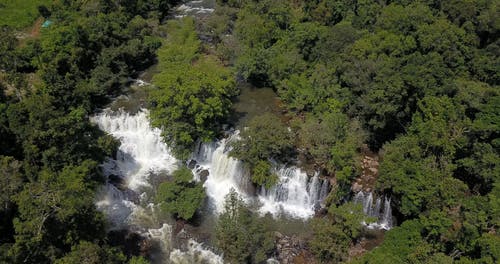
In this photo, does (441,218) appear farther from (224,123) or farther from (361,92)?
(224,123)

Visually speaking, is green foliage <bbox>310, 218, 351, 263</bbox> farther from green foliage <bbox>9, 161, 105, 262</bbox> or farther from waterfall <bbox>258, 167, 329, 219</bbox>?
green foliage <bbox>9, 161, 105, 262</bbox>

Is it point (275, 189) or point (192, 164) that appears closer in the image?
point (275, 189)

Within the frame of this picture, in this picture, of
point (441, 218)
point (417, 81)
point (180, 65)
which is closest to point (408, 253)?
point (441, 218)

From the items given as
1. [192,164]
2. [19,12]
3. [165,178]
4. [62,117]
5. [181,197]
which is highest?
[19,12]

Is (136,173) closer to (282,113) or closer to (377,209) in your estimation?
(282,113)

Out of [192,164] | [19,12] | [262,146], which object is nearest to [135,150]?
[192,164]

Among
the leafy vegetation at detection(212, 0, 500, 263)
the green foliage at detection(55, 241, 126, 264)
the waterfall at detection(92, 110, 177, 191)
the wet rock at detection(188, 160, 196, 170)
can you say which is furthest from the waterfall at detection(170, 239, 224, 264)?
the wet rock at detection(188, 160, 196, 170)
